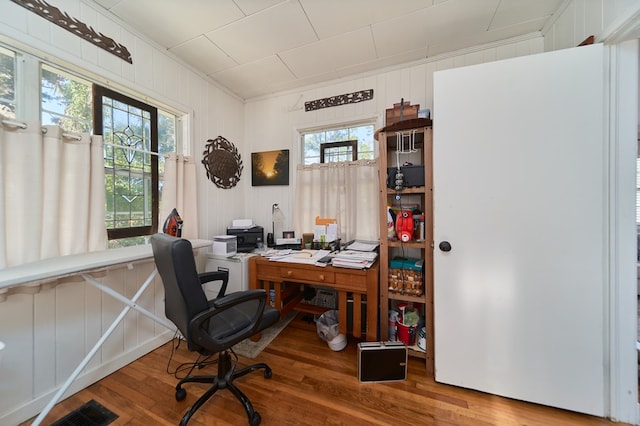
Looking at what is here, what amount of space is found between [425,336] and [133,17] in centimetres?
326

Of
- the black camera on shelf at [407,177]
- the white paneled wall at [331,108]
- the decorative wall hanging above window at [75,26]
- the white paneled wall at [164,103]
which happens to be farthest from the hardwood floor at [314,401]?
the decorative wall hanging above window at [75,26]

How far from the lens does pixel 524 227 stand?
1.33m

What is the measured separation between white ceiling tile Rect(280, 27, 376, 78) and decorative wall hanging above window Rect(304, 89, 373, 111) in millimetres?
272

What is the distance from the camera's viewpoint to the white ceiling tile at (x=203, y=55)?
1.89 meters

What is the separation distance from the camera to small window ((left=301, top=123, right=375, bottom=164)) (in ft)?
7.75

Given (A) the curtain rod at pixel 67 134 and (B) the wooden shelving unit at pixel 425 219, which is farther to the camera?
(B) the wooden shelving unit at pixel 425 219

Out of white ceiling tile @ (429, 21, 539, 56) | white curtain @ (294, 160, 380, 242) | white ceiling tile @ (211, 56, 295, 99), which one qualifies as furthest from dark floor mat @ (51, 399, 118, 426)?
white ceiling tile @ (429, 21, 539, 56)

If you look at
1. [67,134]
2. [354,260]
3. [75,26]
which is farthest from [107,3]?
[354,260]

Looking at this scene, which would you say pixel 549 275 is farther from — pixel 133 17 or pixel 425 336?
pixel 133 17

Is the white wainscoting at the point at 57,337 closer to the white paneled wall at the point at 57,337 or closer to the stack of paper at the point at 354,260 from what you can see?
the white paneled wall at the point at 57,337

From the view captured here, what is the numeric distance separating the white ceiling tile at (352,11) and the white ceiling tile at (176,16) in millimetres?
554

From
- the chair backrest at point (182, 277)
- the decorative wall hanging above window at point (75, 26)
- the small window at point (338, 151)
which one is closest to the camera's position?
the chair backrest at point (182, 277)

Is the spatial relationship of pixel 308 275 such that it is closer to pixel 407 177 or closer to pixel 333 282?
pixel 333 282

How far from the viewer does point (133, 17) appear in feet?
5.34
